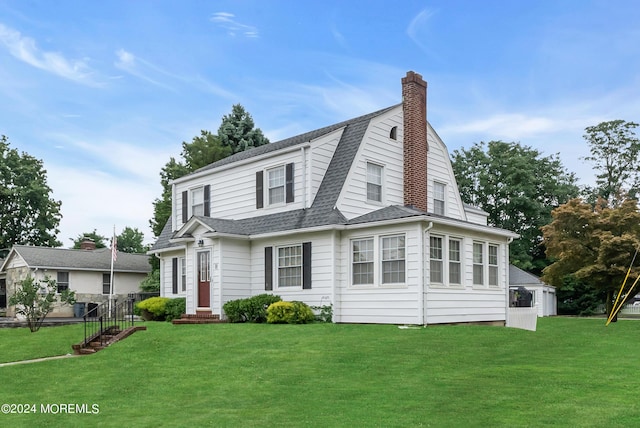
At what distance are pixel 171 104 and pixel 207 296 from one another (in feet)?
22.0

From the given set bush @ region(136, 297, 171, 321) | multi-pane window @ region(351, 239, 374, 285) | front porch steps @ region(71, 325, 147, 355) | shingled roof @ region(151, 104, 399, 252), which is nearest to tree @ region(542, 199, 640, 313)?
shingled roof @ region(151, 104, 399, 252)

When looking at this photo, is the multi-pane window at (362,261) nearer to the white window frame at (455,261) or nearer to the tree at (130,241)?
the white window frame at (455,261)

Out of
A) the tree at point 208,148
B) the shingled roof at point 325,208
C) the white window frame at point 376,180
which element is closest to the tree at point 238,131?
the tree at point 208,148

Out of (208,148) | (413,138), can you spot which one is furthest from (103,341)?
(208,148)

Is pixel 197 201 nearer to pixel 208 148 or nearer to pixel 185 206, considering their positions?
pixel 185 206

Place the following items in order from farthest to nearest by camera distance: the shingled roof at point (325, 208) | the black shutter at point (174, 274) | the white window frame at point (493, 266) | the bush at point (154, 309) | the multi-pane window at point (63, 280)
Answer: the multi-pane window at point (63, 280) → the black shutter at point (174, 274) → the bush at point (154, 309) → the white window frame at point (493, 266) → the shingled roof at point (325, 208)

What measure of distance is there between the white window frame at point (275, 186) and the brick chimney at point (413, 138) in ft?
14.1

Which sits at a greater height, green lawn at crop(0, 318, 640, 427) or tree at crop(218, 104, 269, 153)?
tree at crop(218, 104, 269, 153)

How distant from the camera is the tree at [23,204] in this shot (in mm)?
50812

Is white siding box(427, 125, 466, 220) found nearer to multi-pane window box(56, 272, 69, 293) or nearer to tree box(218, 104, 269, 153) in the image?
multi-pane window box(56, 272, 69, 293)

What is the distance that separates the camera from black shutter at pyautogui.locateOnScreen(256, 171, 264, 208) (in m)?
23.5

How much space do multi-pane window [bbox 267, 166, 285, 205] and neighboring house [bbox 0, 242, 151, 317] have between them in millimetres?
18450

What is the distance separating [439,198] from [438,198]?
8cm

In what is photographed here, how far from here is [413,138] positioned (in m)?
22.4
